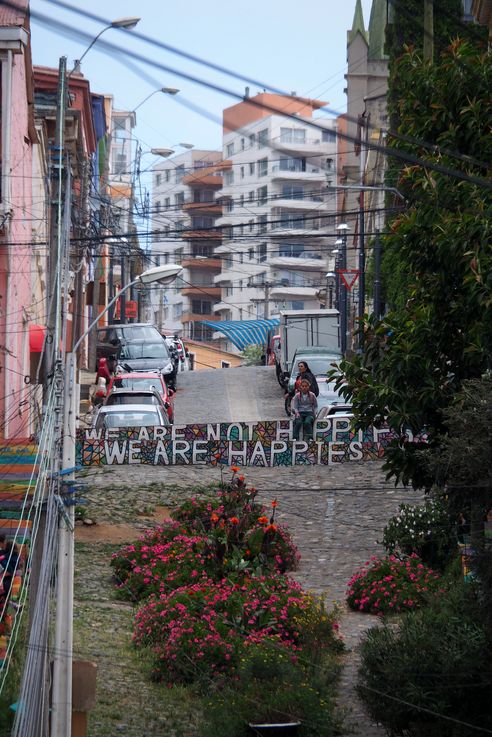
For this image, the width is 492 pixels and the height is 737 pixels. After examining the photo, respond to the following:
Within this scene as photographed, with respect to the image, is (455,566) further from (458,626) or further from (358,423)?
(458,626)

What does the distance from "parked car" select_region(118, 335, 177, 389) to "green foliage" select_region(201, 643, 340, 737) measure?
2567cm

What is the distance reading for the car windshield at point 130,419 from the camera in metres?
27.6

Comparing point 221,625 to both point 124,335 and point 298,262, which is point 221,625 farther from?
point 298,262

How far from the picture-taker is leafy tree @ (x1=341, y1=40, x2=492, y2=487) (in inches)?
518

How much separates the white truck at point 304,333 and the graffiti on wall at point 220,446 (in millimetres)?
15280

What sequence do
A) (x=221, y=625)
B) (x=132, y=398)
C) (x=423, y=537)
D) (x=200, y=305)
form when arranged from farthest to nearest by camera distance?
1. (x=200, y=305)
2. (x=132, y=398)
3. (x=423, y=537)
4. (x=221, y=625)

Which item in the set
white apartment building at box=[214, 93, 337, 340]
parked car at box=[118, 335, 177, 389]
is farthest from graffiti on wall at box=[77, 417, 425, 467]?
white apartment building at box=[214, 93, 337, 340]

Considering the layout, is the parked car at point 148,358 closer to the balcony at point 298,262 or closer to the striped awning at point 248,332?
the striped awning at point 248,332

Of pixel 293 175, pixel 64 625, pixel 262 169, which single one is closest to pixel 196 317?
pixel 262 169

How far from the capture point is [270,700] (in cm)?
1184

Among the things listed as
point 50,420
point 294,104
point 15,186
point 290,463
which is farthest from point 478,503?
point 294,104

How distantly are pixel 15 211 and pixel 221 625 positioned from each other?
51.2ft

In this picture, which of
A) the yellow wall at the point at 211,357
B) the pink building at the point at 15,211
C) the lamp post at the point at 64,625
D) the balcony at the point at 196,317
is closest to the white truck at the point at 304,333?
the pink building at the point at 15,211

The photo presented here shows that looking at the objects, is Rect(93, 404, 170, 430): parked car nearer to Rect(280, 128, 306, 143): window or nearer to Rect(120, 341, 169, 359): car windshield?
Rect(120, 341, 169, 359): car windshield
